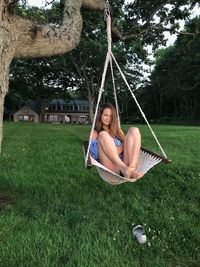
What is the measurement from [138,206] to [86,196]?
91 centimetres

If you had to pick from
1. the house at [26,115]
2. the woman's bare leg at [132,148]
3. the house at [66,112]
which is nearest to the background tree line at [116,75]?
the woman's bare leg at [132,148]

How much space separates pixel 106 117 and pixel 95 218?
5.05ft

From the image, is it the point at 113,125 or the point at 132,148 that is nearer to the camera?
the point at 132,148

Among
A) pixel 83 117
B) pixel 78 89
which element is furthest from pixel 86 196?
pixel 83 117

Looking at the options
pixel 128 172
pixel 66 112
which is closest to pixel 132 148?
pixel 128 172

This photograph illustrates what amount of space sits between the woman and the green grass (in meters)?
0.56

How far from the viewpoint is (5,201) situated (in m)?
6.02

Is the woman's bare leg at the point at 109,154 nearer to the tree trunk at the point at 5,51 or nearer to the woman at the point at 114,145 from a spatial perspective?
the woman at the point at 114,145

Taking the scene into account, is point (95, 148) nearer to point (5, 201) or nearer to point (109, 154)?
point (109, 154)

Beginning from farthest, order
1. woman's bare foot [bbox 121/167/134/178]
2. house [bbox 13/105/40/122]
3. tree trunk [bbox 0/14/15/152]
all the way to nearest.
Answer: house [bbox 13/105/40/122], woman's bare foot [bbox 121/167/134/178], tree trunk [bbox 0/14/15/152]

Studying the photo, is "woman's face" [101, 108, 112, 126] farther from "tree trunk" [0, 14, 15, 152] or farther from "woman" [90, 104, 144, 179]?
"tree trunk" [0, 14, 15, 152]

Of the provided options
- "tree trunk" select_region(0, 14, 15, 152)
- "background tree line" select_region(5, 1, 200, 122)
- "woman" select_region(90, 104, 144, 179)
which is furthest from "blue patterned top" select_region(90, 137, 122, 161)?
"background tree line" select_region(5, 1, 200, 122)

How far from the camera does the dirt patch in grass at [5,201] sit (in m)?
5.64

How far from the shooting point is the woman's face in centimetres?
613
